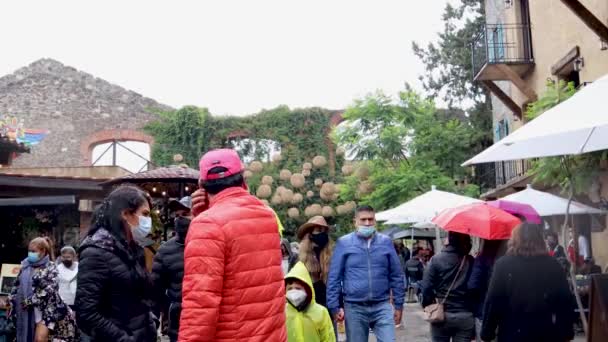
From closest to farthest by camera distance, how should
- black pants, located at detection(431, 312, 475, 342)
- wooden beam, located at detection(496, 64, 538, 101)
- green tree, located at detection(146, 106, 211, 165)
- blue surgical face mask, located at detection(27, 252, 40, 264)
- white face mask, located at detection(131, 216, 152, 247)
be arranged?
1. white face mask, located at detection(131, 216, 152, 247)
2. black pants, located at detection(431, 312, 475, 342)
3. blue surgical face mask, located at detection(27, 252, 40, 264)
4. wooden beam, located at detection(496, 64, 538, 101)
5. green tree, located at detection(146, 106, 211, 165)

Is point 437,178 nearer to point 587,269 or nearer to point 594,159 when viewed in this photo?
point 587,269

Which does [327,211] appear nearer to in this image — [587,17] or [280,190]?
[280,190]

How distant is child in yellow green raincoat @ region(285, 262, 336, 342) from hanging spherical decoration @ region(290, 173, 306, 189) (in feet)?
71.7

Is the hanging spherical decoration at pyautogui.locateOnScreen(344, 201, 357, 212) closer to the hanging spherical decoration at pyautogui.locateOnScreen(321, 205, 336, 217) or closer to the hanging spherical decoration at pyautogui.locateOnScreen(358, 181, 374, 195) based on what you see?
the hanging spherical decoration at pyautogui.locateOnScreen(321, 205, 336, 217)

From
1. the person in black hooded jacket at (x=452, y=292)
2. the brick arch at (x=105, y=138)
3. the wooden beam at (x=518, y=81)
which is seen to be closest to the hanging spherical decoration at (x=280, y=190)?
the brick arch at (x=105, y=138)

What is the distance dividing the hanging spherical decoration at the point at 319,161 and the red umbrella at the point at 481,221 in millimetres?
20640

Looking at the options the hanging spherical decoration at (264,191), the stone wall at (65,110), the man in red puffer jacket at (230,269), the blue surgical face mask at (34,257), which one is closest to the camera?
the man in red puffer jacket at (230,269)

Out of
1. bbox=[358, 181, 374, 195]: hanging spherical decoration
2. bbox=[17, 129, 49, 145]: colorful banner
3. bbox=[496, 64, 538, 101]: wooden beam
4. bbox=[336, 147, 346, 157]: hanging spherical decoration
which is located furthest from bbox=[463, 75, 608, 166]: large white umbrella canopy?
bbox=[17, 129, 49, 145]: colorful banner

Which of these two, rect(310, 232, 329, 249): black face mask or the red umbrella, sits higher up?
the red umbrella

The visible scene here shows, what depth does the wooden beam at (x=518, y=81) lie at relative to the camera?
17.2m

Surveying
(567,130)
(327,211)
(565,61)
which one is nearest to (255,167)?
(327,211)

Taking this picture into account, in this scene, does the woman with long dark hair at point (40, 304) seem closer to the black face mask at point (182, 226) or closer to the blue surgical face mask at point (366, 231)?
the black face mask at point (182, 226)

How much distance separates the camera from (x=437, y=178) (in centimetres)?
2211

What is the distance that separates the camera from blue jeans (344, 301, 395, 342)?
22.0 ft
